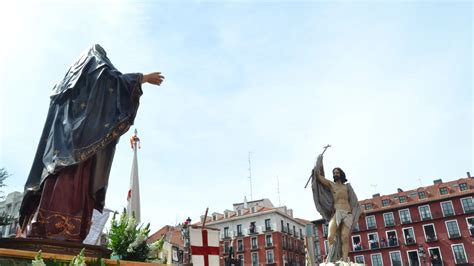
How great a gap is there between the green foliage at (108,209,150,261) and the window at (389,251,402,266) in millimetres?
55055

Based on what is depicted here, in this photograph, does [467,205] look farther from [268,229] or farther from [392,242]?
[268,229]

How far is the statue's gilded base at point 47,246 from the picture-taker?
13.9 ft

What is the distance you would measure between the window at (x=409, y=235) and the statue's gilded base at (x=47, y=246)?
56.4m

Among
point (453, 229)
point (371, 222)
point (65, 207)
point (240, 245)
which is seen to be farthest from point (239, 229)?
point (65, 207)

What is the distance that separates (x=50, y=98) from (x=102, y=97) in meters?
0.86

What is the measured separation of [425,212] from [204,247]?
179 feet

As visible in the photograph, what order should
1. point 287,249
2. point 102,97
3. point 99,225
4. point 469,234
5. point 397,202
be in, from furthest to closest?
point 287,249, point 397,202, point 469,234, point 99,225, point 102,97

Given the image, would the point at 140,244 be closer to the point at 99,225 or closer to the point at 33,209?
the point at 33,209

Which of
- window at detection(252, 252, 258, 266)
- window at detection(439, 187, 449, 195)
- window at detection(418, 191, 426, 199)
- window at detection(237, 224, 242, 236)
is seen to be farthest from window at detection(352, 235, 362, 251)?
window at detection(237, 224, 242, 236)

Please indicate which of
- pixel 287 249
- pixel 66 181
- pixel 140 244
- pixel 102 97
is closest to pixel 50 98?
pixel 102 97

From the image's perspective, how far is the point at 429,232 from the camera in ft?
176

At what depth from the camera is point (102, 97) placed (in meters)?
5.84

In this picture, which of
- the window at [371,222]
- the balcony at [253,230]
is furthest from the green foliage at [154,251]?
the balcony at [253,230]

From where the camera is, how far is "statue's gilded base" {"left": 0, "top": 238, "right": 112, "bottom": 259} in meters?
4.23
